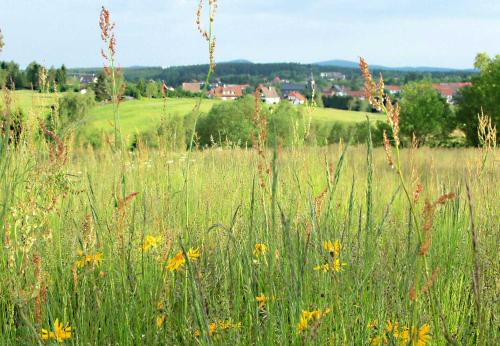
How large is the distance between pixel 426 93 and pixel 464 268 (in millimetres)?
31049

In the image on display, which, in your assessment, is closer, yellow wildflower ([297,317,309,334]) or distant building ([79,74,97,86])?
yellow wildflower ([297,317,309,334])

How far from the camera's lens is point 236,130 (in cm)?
1797

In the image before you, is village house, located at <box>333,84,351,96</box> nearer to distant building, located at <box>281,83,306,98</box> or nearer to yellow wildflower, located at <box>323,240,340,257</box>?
distant building, located at <box>281,83,306,98</box>

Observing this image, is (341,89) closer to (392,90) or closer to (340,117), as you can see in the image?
(392,90)

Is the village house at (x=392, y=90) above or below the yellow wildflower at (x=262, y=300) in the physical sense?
above

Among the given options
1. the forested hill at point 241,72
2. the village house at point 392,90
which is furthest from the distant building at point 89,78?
the forested hill at point 241,72

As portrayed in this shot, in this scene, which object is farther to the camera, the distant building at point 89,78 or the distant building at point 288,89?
the distant building at point 288,89

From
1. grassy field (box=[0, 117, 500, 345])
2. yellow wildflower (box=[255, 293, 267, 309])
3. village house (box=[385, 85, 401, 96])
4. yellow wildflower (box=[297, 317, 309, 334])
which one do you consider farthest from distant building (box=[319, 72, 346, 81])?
Result: yellow wildflower (box=[297, 317, 309, 334])

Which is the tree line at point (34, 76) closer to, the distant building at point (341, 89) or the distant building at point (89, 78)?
the distant building at point (89, 78)

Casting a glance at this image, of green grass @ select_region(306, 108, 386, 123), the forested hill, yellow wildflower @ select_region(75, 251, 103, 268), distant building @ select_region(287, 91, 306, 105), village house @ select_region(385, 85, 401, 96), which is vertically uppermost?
the forested hill

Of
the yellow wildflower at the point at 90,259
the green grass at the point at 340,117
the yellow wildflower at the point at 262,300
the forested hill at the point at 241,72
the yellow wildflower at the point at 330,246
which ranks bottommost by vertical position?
the green grass at the point at 340,117

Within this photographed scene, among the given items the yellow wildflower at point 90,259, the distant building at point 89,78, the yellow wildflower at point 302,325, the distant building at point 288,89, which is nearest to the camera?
the yellow wildflower at point 302,325

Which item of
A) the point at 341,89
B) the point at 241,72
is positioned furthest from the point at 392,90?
the point at 241,72

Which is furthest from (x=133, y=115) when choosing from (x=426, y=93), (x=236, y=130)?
(x=236, y=130)
